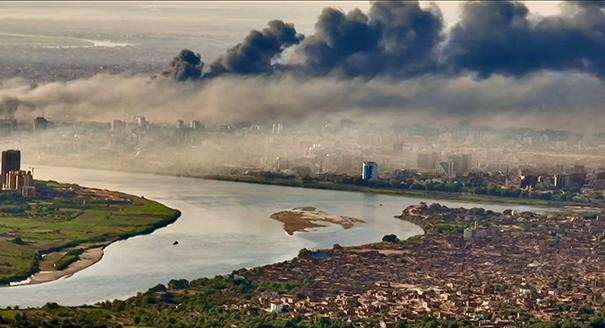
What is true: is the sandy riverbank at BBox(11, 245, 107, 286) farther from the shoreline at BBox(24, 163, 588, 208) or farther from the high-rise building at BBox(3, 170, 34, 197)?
the shoreline at BBox(24, 163, 588, 208)

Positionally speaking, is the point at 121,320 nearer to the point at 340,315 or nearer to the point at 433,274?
the point at 340,315

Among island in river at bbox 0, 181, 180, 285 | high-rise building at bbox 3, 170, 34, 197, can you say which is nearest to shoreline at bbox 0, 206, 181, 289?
island in river at bbox 0, 181, 180, 285

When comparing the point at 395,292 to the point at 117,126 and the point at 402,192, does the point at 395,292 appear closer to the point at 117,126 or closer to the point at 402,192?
the point at 402,192

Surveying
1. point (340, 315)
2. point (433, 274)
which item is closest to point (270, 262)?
point (433, 274)

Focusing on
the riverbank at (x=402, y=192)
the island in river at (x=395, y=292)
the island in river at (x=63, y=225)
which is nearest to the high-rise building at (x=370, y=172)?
the riverbank at (x=402, y=192)

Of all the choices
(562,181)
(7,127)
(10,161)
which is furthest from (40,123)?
(562,181)

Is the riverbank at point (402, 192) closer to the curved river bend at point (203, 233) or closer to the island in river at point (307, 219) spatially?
the curved river bend at point (203, 233)
